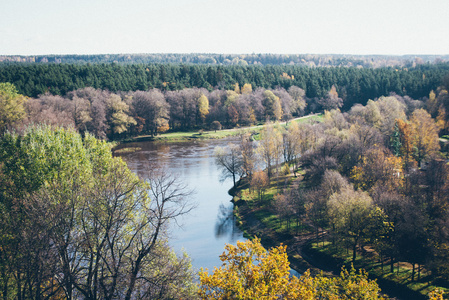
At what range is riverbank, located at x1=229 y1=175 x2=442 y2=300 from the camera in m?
27.9

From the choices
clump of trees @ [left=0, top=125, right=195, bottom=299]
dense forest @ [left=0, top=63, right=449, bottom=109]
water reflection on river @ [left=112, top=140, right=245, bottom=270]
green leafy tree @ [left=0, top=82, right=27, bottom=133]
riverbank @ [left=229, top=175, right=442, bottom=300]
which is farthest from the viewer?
dense forest @ [left=0, top=63, right=449, bottom=109]

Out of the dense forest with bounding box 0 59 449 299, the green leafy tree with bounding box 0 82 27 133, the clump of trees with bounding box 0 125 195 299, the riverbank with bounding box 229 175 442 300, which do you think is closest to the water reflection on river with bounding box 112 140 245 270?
the riverbank with bounding box 229 175 442 300

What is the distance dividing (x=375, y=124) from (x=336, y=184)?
128 feet

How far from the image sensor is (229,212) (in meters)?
44.6

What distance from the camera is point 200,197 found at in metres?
48.7

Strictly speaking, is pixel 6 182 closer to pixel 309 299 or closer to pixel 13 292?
pixel 13 292

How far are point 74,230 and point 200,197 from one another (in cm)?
2811

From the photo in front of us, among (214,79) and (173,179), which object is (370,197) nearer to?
(173,179)

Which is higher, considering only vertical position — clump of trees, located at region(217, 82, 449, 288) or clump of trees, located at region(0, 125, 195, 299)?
clump of trees, located at region(0, 125, 195, 299)

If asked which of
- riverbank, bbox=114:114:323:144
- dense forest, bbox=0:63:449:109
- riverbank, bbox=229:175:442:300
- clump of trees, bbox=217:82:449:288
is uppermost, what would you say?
dense forest, bbox=0:63:449:109

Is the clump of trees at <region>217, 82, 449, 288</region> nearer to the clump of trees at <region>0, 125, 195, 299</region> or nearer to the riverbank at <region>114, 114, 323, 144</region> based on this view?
the clump of trees at <region>0, 125, 195, 299</region>

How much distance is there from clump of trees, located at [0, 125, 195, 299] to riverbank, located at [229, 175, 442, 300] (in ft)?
49.9

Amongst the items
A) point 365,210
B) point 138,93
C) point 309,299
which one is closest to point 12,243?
point 309,299

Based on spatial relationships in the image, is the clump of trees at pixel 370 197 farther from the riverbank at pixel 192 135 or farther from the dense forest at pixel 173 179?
the riverbank at pixel 192 135
